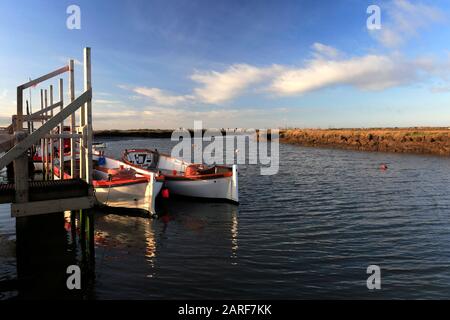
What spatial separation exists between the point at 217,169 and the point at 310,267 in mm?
12469

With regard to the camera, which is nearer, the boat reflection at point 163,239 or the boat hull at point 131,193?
the boat reflection at point 163,239

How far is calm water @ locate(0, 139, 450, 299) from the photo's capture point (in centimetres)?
966

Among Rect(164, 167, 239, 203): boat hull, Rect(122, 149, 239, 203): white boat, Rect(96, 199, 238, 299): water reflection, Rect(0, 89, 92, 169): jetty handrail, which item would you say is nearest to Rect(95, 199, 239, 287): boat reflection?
Rect(96, 199, 238, 299): water reflection

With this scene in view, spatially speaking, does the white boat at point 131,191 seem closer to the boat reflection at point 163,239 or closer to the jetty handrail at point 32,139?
the boat reflection at point 163,239

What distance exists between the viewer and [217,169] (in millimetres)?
22750

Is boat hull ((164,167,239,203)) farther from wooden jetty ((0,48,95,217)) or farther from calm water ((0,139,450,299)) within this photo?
wooden jetty ((0,48,95,217))

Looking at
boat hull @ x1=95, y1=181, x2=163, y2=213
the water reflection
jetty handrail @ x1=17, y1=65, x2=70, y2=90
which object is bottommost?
the water reflection

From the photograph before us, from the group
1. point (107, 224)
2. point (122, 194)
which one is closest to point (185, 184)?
point (122, 194)

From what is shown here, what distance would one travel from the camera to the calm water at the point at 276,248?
966cm

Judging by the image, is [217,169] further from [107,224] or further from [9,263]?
[9,263]

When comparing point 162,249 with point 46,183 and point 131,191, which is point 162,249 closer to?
point 46,183

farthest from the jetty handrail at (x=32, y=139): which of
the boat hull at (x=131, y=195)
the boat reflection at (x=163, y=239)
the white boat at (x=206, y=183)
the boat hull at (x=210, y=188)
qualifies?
the boat hull at (x=210, y=188)
